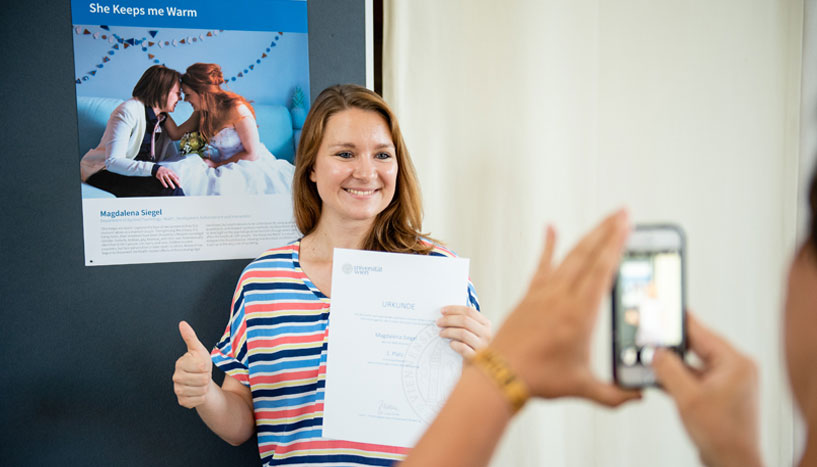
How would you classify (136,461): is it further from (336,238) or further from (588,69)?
(588,69)

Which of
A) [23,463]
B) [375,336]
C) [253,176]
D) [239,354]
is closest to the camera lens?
[375,336]

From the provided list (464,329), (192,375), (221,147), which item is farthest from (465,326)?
(221,147)

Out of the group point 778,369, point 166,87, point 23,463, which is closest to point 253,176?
point 166,87

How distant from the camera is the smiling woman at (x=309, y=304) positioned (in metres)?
1.45

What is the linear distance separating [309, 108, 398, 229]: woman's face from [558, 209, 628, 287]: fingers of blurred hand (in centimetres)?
107

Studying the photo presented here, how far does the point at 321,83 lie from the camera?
70.8 inches

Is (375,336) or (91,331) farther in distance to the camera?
(91,331)

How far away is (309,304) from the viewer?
4.93 feet

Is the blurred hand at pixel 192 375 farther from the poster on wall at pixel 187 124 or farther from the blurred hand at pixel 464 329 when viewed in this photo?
the blurred hand at pixel 464 329

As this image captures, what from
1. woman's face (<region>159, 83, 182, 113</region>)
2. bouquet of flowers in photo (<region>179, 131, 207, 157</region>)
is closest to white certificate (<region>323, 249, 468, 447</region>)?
bouquet of flowers in photo (<region>179, 131, 207, 157</region>)

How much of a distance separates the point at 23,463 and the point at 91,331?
17.8 inches

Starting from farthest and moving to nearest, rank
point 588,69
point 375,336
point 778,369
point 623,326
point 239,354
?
point 778,369, point 588,69, point 239,354, point 375,336, point 623,326

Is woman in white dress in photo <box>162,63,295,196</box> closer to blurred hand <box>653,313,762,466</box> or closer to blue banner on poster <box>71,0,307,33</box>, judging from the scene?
blue banner on poster <box>71,0,307,33</box>

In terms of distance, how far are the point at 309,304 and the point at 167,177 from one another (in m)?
0.66
